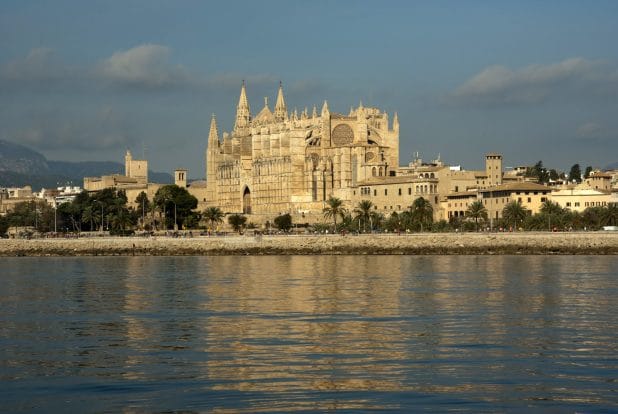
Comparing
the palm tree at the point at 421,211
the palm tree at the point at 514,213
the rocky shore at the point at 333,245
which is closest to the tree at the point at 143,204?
the rocky shore at the point at 333,245

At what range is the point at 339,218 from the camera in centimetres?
11381

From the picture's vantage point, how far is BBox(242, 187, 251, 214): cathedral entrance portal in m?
135

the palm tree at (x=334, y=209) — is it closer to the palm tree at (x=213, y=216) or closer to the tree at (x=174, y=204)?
the palm tree at (x=213, y=216)

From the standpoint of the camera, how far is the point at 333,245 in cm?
8544

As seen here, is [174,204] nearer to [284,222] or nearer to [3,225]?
[284,222]

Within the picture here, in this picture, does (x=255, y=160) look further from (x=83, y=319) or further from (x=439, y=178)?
(x=83, y=319)

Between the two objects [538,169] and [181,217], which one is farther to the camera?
[538,169]

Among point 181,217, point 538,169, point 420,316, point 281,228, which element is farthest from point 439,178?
point 420,316

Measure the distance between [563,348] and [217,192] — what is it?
12018cm

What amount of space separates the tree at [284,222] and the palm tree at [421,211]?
1464 cm

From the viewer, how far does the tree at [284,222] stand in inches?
4449

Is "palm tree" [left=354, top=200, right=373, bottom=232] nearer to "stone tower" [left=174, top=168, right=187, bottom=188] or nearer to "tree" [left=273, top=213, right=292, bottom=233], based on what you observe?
"tree" [left=273, top=213, right=292, bottom=233]

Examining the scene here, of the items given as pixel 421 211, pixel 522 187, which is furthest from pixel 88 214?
pixel 522 187

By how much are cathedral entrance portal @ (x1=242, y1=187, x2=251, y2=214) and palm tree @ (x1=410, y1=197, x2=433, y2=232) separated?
113ft
